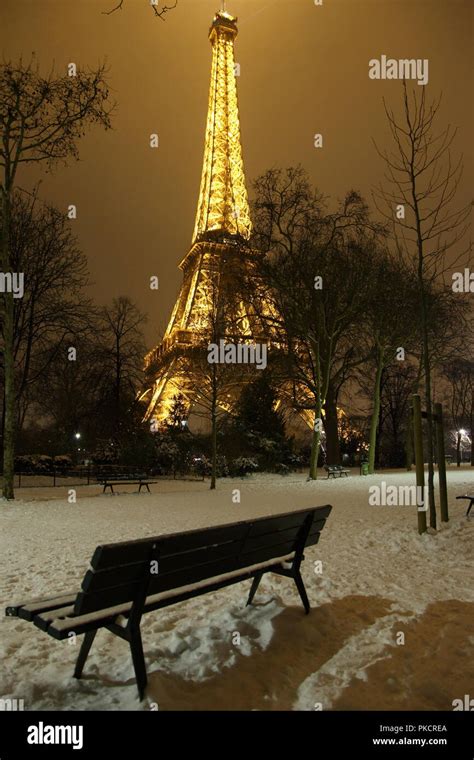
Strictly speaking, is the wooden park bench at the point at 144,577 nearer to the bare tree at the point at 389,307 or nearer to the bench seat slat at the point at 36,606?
the bench seat slat at the point at 36,606

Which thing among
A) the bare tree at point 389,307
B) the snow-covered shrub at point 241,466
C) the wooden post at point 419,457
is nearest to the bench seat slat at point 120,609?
the wooden post at point 419,457

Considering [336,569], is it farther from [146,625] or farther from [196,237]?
[196,237]

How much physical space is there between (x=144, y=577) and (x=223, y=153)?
1803 inches

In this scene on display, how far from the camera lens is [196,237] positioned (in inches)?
1601

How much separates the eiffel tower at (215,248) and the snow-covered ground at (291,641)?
19.0 meters

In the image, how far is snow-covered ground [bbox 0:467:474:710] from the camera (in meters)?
3.31

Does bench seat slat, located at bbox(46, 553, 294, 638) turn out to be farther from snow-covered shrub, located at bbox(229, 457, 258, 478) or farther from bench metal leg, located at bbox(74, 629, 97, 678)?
snow-covered shrub, located at bbox(229, 457, 258, 478)

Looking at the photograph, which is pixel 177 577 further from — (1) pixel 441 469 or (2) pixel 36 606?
(1) pixel 441 469

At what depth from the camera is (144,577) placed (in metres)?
3.55

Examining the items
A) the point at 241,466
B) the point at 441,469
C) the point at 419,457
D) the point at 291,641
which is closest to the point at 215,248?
the point at 241,466

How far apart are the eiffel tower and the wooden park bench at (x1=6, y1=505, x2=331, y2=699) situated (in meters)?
20.8

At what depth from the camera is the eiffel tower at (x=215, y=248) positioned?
2816 cm
